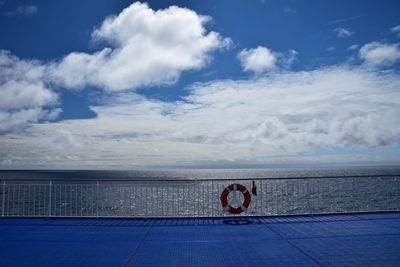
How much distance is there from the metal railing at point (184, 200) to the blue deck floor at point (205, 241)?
69cm

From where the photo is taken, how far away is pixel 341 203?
40906 millimetres

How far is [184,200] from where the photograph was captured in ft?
53.3

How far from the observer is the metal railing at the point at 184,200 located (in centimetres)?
971

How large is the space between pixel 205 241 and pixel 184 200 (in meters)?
9.62

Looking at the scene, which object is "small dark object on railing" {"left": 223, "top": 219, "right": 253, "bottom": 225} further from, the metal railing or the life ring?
the metal railing

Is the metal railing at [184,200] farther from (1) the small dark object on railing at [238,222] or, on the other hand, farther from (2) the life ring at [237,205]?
(1) the small dark object on railing at [238,222]

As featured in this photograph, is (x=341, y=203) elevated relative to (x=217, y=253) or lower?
lower

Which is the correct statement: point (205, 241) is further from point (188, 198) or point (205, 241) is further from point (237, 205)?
point (188, 198)

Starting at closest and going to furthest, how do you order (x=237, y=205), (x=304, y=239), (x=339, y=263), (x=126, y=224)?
(x=339, y=263)
(x=304, y=239)
(x=126, y=224)
(x=237, y=205)

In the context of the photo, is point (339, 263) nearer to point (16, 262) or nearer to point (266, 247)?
point (266, 247)

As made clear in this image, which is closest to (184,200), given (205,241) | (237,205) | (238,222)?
(237,205)

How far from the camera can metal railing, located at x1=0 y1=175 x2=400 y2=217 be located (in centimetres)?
971

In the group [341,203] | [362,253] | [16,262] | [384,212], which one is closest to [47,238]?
[16,262]

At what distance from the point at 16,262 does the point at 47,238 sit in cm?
164
